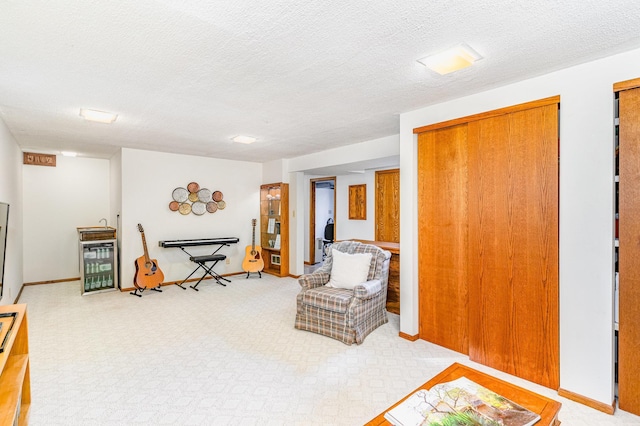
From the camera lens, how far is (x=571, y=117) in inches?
89.4

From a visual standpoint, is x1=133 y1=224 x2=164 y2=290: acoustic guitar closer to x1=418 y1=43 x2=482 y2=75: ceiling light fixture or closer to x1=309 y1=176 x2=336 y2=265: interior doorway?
x1=309 y1=176 x2=336 y2=265: interior doorway

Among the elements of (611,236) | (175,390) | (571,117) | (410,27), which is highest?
(410,27)

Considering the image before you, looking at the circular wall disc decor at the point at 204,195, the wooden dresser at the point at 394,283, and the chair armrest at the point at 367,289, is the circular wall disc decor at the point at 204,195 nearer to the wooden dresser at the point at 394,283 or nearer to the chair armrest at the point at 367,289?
the wooden dresser at the point at 394,283

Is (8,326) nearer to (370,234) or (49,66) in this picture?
(49,66)

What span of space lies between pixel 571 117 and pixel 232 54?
7.91 feet

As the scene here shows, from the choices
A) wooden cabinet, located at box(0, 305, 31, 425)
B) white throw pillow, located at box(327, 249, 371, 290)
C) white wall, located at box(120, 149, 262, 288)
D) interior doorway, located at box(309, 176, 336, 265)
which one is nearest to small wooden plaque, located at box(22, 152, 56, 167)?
white wall, located at box(120, 149, 262, 288)

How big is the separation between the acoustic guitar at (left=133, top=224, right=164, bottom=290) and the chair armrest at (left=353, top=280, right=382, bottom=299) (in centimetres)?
365

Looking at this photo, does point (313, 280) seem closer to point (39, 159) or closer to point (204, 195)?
point (204, 195)

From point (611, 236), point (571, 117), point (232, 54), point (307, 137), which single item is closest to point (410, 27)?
point (232, 54)

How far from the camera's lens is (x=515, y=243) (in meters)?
2.55

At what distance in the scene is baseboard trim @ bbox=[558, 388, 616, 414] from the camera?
2.09 metres

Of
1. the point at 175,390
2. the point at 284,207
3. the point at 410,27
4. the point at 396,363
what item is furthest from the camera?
the point at 284,207

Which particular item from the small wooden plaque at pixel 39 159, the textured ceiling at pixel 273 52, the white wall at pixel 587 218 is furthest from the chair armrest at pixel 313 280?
the small wooden plaque at pixel 39 159

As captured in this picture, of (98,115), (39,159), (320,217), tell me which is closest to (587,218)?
(98,115)
